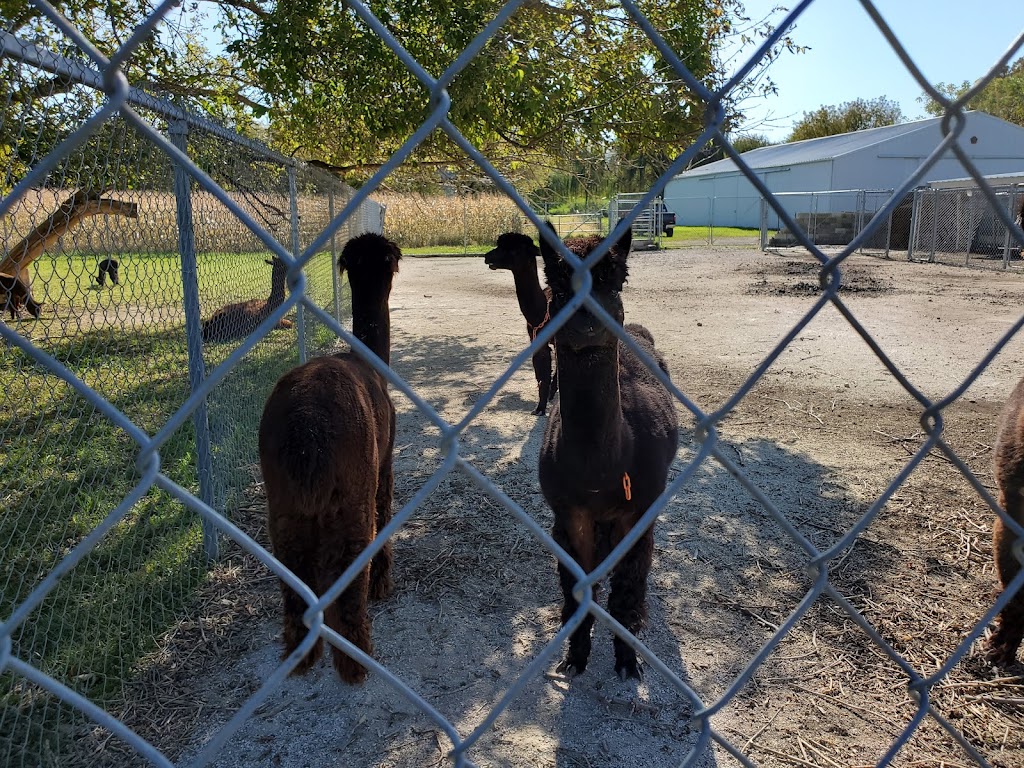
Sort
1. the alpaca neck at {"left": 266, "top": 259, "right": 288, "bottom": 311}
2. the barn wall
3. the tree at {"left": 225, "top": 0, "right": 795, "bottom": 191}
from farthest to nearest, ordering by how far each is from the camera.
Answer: the barn wall → the alpaca neck at {"left": 266, "top": 259, "right": 288, "bottom": 311} → the tree at {"left": 225, "top": 0, "right": 795, "bottom": 191}

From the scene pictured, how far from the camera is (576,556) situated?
3.24 metres

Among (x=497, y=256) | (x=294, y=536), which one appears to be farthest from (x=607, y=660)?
(x=497, y=256)

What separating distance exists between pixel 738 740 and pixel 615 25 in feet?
26.0

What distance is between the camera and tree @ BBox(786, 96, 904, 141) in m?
55.2

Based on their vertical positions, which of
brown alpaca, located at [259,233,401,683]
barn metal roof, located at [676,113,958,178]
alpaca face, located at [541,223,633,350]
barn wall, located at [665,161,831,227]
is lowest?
brown alpaca, located at [259,233,401,683]

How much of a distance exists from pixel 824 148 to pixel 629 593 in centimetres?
4183

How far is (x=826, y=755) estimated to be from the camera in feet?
8.95

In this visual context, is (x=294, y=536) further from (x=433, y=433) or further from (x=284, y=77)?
(x=284, y=77)

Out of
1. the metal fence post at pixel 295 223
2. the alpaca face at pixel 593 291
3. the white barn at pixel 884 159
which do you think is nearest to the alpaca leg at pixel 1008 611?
the alpaca face at pixel 593 291

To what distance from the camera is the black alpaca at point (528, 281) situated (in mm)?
6887

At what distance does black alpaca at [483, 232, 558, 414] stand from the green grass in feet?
8.15

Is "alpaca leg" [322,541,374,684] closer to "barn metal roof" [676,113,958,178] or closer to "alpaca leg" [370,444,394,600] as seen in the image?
"alpaca leg" [370,444,394,600]

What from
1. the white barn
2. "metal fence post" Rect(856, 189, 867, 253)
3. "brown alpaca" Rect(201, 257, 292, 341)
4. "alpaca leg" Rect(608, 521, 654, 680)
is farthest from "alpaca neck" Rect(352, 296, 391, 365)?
the white barn

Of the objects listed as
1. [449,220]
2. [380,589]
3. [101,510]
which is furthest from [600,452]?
[449,220]
